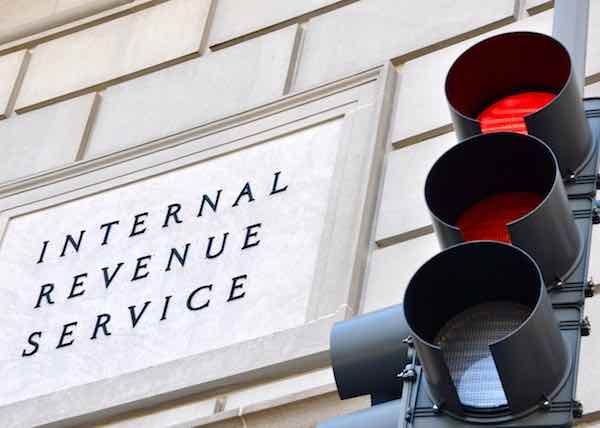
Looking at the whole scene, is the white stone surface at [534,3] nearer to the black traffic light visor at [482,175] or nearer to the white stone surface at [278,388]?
the white stone surface at [278,388]

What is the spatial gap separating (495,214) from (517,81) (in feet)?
1.56

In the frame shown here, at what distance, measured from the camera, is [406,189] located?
7367mm

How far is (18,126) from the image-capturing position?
31.5 feet

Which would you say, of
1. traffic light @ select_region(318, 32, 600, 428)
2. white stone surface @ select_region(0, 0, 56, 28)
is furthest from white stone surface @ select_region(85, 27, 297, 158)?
traffic light @ select_region(318, 32, 600, 428)

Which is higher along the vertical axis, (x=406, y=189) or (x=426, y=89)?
(x=426, y=89)

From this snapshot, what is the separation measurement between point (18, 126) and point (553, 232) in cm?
709

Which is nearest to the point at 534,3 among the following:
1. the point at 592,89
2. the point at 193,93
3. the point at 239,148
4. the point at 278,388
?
the point at 592,89

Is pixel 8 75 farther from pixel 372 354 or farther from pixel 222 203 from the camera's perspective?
pixel 372 354

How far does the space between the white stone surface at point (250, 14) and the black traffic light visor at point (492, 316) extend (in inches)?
240

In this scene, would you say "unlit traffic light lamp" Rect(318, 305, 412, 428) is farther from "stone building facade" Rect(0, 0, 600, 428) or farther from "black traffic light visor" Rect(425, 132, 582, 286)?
"stone building facade" Rect(0, 0, 600, 428)

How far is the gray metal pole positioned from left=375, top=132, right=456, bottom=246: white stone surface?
319 cm

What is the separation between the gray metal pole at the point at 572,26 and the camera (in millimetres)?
3648

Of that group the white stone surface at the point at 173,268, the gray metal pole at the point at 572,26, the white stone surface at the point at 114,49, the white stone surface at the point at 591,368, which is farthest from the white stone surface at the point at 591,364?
the white stone surface at the point at 114,49

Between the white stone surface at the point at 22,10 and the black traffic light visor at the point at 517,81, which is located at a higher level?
the white stone surface at the point at 22,10
